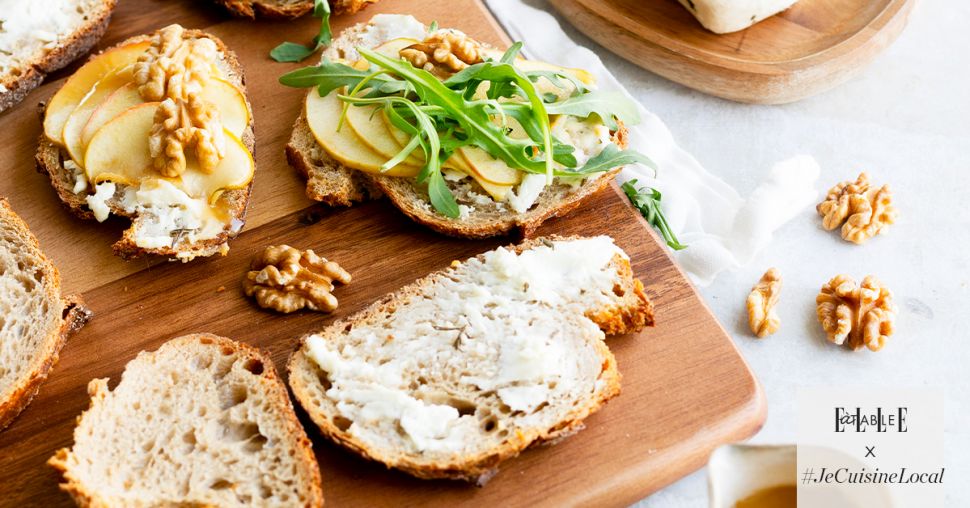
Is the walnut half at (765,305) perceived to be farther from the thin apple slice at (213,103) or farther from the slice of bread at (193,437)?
the thin apple slice at (213,103)

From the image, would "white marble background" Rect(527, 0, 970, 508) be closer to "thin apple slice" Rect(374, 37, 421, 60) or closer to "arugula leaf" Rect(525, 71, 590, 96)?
"arugula leaf" Rect(525, 71, 590, 96)

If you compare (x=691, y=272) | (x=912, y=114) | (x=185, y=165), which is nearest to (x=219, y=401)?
(x=185, y=165)

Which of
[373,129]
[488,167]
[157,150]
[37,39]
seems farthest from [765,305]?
[37,39]

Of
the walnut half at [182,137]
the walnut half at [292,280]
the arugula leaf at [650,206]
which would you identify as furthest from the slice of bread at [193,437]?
the arugula leaf at [650,206]

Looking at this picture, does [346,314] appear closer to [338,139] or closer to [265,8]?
[338,139]

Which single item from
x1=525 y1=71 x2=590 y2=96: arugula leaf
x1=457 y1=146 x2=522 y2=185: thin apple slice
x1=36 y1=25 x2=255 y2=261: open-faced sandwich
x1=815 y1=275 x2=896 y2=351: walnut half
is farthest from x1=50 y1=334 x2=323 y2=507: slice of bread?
x1=815 y1=275 x2=896 y2=351: walnut half

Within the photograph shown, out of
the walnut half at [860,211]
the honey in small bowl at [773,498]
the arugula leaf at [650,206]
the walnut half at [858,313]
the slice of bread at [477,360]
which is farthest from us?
the walnut half at [860,211]
